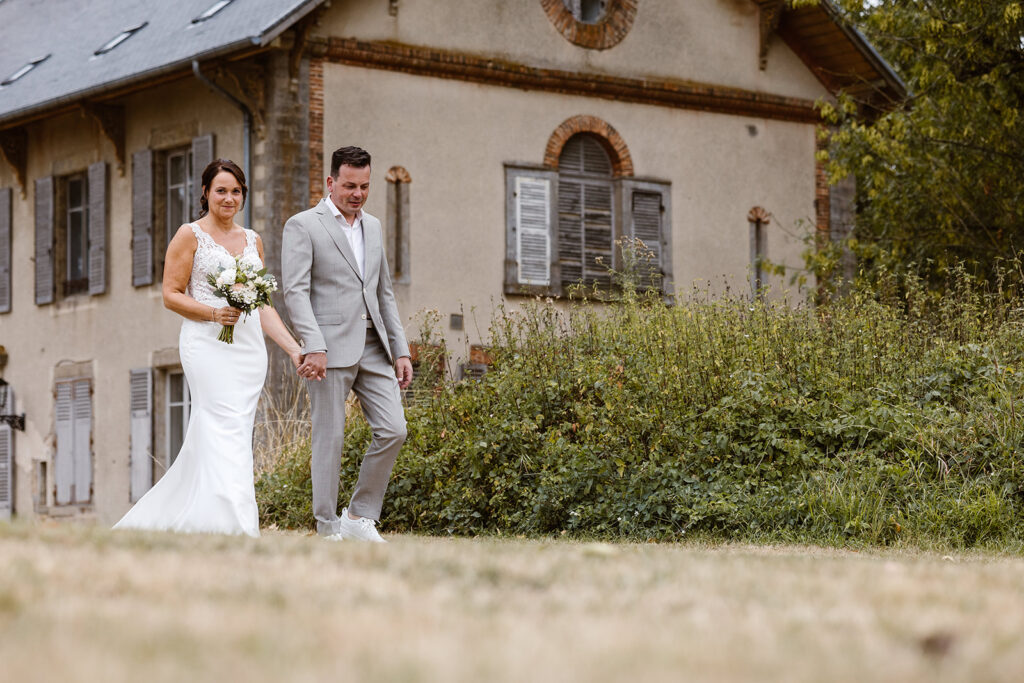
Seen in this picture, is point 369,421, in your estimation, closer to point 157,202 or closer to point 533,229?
point 533,229

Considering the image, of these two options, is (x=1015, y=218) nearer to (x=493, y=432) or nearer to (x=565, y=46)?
(x=565, y=46)

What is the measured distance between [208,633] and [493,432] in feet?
26.9

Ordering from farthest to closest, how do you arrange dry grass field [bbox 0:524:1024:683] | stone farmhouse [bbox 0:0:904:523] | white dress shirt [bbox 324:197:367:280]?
stone farmhouse [bbox 0:0:904:523] < white dress shirt [bbox 324:197:367:280] < dry grass field [bbox 0:524:1024:683]

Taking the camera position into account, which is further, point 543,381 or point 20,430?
point 20,430

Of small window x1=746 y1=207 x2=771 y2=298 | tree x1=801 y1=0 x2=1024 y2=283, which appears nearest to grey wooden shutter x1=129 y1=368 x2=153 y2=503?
small window x1=746 y1=207 x2=771 y2=298

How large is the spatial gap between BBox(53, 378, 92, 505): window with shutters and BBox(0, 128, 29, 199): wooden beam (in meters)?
3.03

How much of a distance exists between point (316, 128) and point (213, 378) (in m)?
10.3

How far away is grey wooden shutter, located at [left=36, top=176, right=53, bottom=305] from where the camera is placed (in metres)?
21.1

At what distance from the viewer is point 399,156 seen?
60.1 feet

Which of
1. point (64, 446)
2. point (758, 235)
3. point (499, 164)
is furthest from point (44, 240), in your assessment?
point (758, 235)

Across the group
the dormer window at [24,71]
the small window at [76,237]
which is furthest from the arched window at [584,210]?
the dormer window at [24,71]

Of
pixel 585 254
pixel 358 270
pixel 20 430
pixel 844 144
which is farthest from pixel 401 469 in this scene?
pixel 20 430

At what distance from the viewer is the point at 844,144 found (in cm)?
1986

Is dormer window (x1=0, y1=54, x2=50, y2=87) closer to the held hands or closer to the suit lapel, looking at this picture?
the suit lapel
